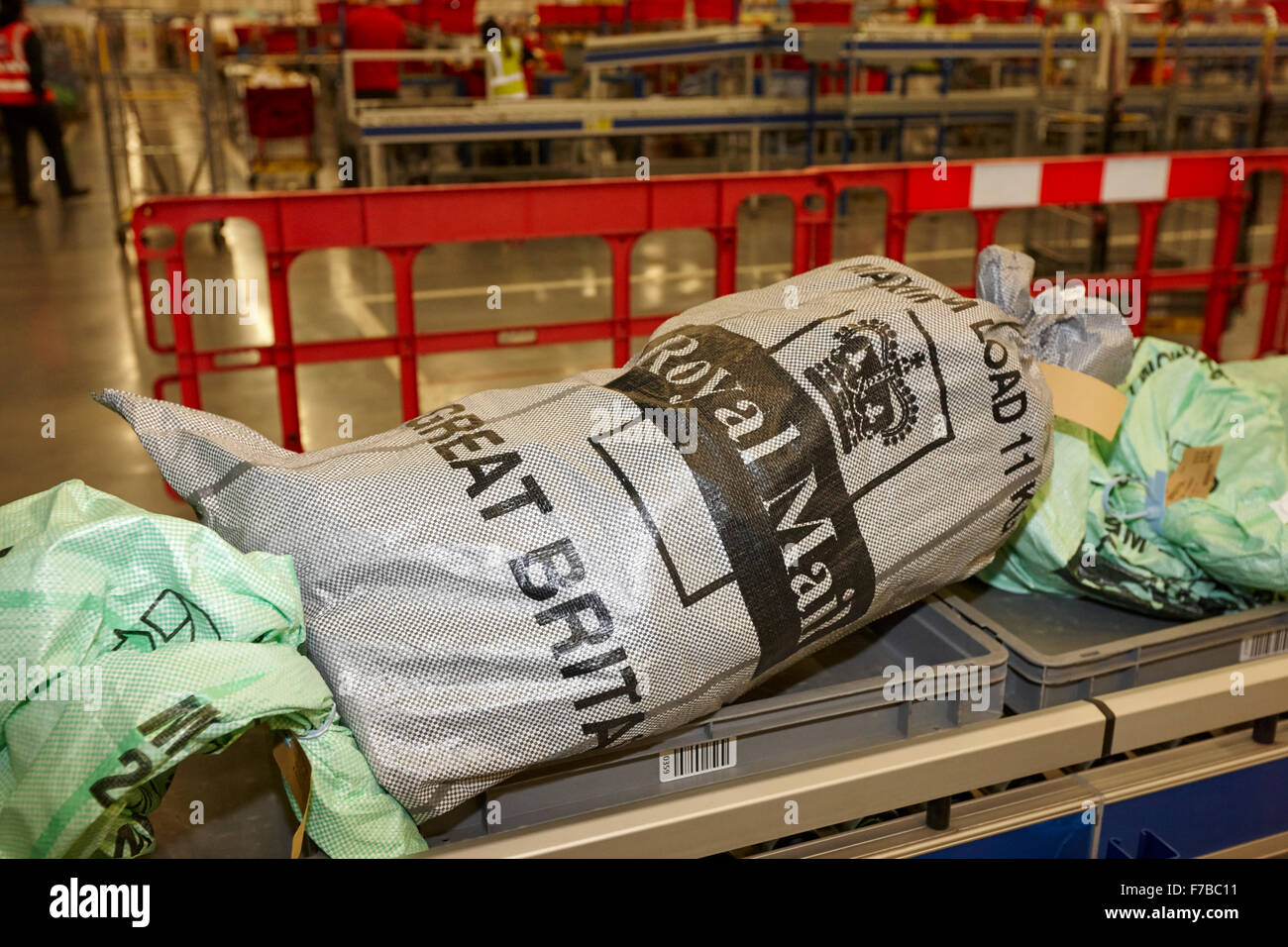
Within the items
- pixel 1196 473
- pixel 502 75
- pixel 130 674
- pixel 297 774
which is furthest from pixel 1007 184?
pixel 502 75

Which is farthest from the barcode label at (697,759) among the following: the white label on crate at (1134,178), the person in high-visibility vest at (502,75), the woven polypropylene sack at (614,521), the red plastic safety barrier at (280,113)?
the red plastic safety barrier at (280,113)

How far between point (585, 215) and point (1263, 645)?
297 cm

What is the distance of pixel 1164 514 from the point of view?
8.03 feet

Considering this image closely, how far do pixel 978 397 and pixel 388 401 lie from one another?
4.14 meters

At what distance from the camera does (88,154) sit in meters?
13.8

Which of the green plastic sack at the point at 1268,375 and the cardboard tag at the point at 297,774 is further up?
the green plastic sack at the point at 1268,375

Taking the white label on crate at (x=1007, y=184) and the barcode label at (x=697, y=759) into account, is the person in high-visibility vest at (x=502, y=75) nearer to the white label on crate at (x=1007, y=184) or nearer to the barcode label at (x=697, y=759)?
the white label on crate at (x=1007, y=184)

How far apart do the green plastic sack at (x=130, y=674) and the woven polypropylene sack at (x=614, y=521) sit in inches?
3.4

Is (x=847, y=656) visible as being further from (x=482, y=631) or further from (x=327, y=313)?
(x=327, y=313)

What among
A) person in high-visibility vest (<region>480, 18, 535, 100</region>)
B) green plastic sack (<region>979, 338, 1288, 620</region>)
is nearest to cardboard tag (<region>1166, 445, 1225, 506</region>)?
green plastic sack (<region>979, 338, 1288, 620</region>)

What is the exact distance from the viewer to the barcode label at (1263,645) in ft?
7.86

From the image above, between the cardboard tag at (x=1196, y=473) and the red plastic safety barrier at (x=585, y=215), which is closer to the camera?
the cardboard tag at (x=1196, y=473)

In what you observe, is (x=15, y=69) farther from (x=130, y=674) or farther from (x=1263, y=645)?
(x=1263, y=645)

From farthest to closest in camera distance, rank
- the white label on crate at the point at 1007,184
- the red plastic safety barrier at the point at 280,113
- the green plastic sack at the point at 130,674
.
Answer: the red plastic safety barrier at the point at 280,113 → the white label on crate at the point at 1007,184 → the green plastic sack at the point at 130,674
